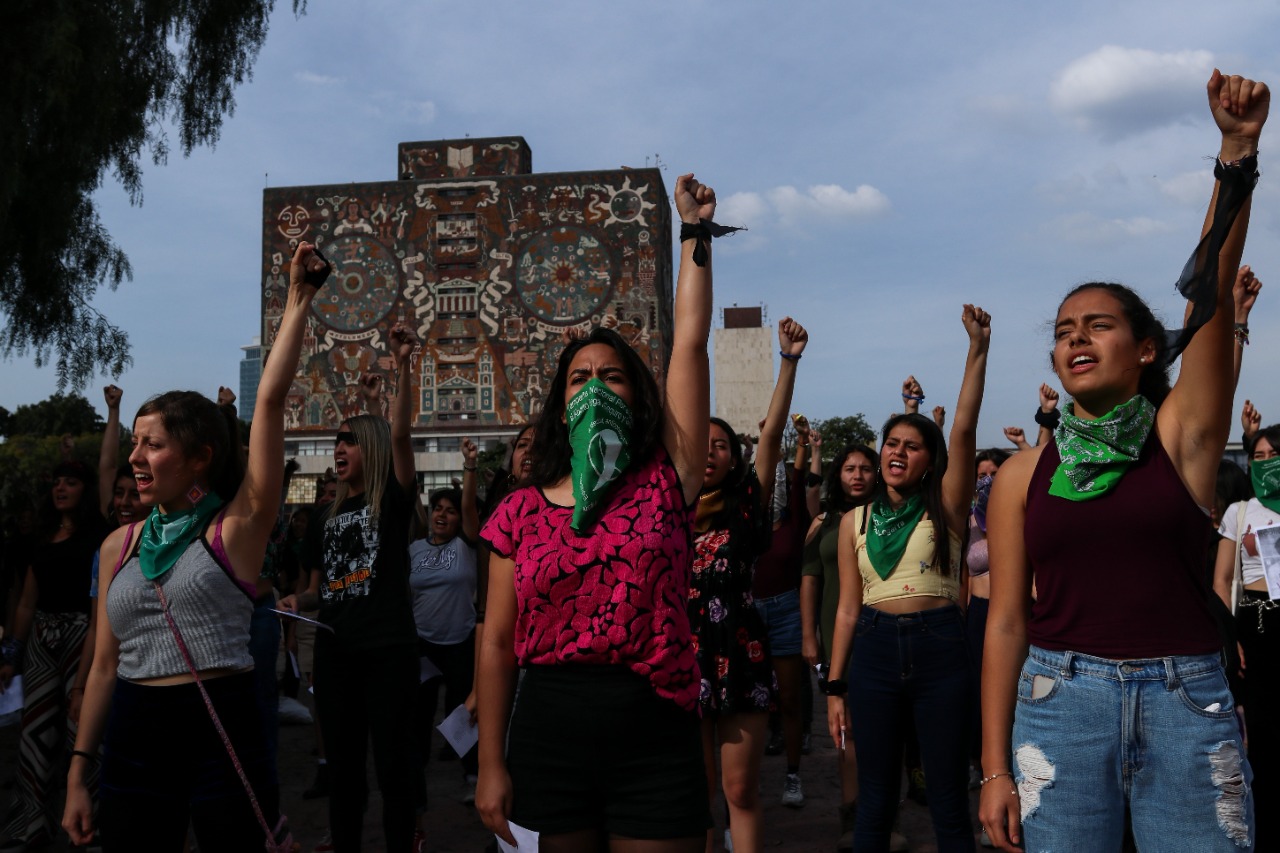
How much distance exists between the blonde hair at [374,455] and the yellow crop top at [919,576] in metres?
2.21

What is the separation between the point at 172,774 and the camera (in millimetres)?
3367

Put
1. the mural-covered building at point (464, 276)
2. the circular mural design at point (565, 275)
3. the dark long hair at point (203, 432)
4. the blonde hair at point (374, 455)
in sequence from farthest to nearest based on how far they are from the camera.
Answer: the mural-covered building at point (464, 276)
the circular mural design at point (565, 275)
the blonde hair at point (374, 455)
the dark long hair at point (203, 432)

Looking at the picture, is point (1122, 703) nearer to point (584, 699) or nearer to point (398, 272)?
point (584, 699)

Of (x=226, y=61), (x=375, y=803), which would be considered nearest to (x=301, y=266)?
(x=375, y=803)

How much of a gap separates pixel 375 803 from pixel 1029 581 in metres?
5.62

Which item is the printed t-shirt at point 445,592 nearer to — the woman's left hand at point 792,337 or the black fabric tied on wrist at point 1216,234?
the woman's left hand at point 792,337

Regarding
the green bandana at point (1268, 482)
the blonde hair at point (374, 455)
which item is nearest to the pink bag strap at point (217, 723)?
the blonde hair at point (374, 455)

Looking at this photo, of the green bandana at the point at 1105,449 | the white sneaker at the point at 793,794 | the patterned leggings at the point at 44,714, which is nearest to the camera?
the green bandana at the point at 1105,449

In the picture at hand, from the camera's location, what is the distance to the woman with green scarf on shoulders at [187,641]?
3.36m

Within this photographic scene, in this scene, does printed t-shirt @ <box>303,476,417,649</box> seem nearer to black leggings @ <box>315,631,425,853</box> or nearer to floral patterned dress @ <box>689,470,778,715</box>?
black leggings @ <box>315,631,425,853</box>

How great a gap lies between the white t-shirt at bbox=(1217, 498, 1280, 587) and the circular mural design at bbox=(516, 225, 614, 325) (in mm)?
52689

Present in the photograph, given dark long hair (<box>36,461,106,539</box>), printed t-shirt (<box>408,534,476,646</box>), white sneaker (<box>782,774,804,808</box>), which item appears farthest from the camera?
printed t-shirt (<box>408,534,476,646</box>)

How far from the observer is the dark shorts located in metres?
2.68

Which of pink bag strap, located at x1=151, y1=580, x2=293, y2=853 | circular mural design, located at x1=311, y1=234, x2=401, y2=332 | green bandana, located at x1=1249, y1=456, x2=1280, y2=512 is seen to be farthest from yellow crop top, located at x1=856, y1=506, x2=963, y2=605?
circular mural design, located at x1=311, y1=234, x2=401, y2=332
